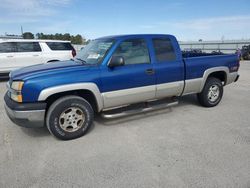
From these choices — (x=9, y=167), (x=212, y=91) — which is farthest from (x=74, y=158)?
(x=212, y=91)

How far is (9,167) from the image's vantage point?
9.63ft

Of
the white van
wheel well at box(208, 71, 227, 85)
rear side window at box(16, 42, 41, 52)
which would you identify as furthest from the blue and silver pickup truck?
rear side window at box(16, 42, 41, 52)

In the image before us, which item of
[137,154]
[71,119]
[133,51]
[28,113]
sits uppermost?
[133,51]

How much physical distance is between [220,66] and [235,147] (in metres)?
2.53

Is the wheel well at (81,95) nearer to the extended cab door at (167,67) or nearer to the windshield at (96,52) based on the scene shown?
the windshield at (96,52)

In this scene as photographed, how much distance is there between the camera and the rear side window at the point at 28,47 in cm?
948

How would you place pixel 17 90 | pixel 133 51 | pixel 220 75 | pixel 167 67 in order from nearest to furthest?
pixel 17 90 < pixel 133 51 < pixel 167 67 < pixel 220 75

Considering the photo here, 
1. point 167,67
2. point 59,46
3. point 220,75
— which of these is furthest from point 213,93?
point 59,46

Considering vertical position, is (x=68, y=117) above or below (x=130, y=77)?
below

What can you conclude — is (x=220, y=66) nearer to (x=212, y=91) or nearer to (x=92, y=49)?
(x=212, y=91)

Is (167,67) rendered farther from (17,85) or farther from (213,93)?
(17,85)

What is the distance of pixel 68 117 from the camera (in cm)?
368

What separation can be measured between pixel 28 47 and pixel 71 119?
7380mm

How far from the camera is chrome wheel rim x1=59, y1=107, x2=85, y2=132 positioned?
12.0 feet
